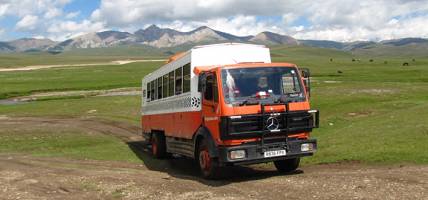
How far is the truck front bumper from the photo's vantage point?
14798 mm

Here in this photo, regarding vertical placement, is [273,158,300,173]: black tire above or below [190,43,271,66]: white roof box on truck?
below

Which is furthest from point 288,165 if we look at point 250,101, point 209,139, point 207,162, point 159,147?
point 159,147

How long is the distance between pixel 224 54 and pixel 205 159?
387 cm

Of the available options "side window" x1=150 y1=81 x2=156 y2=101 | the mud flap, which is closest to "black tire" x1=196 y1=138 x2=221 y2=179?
the mud flap

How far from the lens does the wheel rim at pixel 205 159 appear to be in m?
16.0

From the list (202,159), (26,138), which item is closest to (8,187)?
(202,159)

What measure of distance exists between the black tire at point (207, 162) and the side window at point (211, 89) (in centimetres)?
143

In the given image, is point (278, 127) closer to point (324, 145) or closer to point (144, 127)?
point (324, 145)

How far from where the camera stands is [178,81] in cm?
1959

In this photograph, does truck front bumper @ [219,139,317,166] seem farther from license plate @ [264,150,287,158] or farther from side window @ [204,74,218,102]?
side window @ [204,74,218,102]

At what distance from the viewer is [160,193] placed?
13.5 meters

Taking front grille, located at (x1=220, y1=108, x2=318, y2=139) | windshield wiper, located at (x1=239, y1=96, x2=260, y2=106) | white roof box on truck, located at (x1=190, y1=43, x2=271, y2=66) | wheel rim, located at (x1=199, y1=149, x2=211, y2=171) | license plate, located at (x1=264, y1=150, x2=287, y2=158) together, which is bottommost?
wheel rim, located at (x1=199, y1=149, x2=211, y2=171)

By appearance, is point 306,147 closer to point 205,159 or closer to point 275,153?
point 275,153

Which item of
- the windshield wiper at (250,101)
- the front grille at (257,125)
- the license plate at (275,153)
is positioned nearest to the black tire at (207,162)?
the front grille at (257,125)
